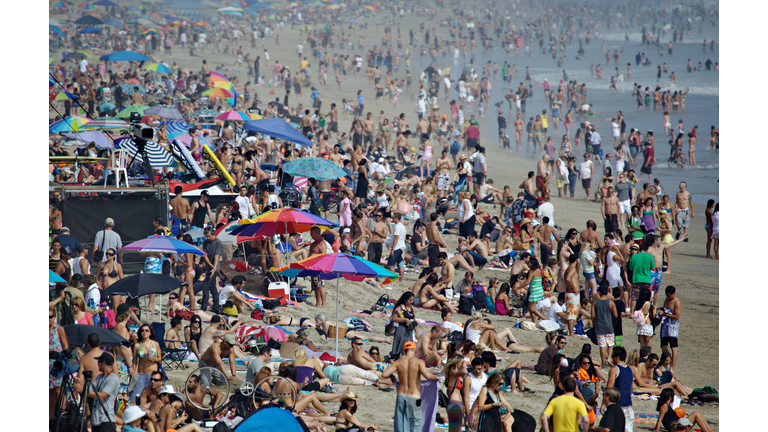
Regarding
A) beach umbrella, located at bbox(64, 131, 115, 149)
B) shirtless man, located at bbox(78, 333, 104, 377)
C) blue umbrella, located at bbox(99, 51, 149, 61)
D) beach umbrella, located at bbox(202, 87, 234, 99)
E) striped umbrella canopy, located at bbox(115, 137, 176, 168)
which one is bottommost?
shirtless man, located at bbox(78, 333, 104, 377)

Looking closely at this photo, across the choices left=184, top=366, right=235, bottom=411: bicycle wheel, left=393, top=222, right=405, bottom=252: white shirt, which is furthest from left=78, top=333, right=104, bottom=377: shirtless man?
left=393, top=222, right=405, bottom=252: white shirt

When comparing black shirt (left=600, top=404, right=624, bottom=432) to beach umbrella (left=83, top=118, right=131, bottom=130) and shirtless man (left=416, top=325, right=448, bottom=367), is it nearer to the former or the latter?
shirtless man (left=416, top=325, right=448, bottom=367)

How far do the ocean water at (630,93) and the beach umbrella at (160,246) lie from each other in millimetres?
17682

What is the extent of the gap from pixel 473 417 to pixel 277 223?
557 centimetres

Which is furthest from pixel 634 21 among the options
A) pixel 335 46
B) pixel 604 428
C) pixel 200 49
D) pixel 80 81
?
pixel 604 428

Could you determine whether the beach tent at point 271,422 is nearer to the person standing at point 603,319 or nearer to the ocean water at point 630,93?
the person standing at point 603,319

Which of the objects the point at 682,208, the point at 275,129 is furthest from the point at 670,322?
the point at 275,129

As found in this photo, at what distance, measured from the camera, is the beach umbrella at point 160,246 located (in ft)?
33.6

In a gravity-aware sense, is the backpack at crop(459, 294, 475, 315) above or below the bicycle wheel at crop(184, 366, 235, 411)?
below

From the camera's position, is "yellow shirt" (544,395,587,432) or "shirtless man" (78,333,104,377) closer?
"yellow shirt" (544,395,587,432)

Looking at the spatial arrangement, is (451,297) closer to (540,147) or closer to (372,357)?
(372,357)

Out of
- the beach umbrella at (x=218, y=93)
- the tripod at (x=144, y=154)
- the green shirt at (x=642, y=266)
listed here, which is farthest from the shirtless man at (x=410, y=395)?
the beach umbrella at (x=218, y=93)

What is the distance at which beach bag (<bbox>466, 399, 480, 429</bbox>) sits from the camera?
7.33 m

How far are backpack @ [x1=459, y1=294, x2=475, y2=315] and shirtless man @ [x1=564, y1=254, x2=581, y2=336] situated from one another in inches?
60.5
